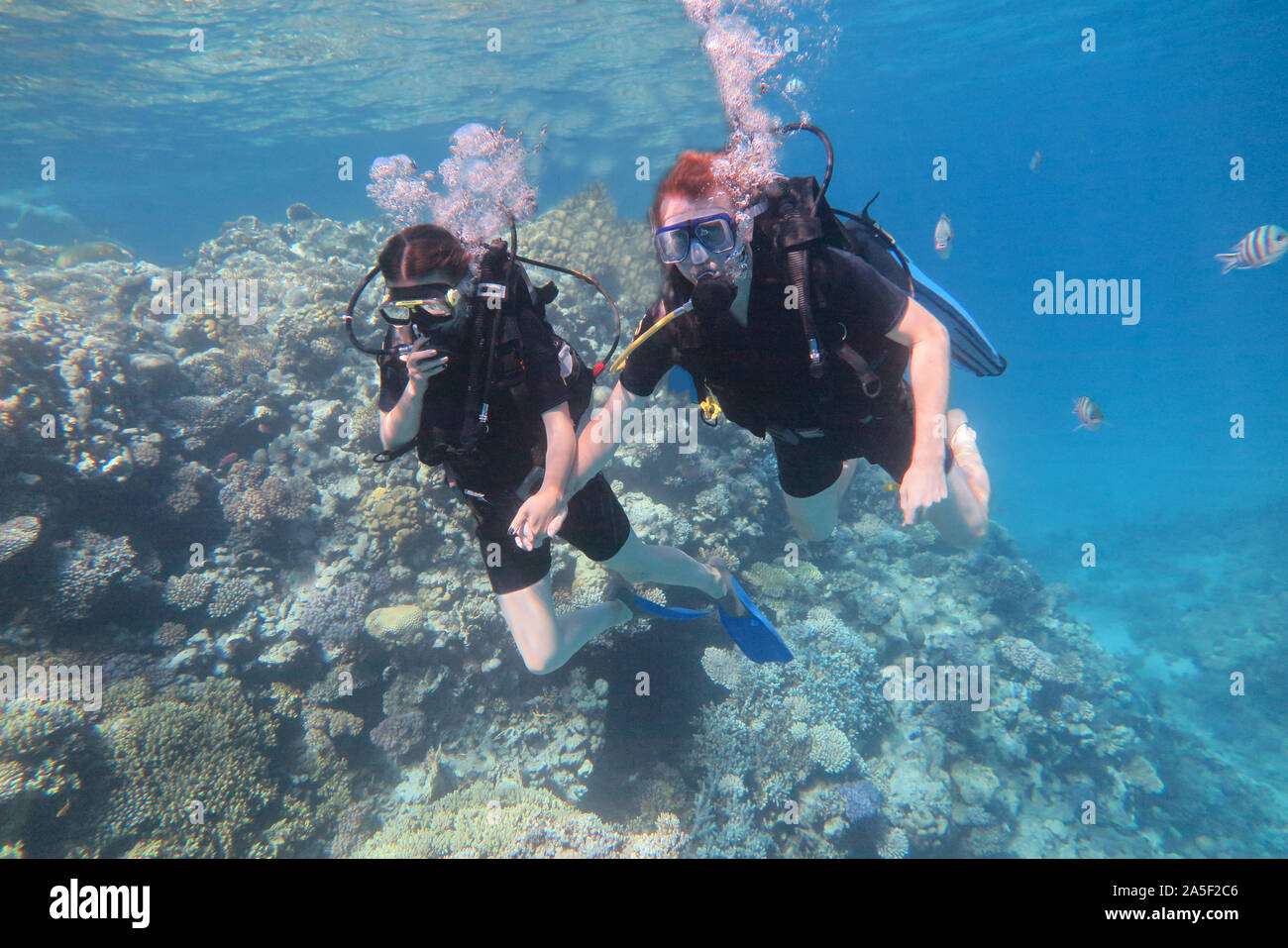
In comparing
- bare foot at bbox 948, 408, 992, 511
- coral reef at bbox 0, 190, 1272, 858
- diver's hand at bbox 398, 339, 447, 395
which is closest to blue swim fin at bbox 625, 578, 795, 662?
coral reef at bbox 0, 190, 1272, 858

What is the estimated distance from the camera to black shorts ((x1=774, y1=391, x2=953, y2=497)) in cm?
351

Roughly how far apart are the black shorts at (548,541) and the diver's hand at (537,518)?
0.87 metres

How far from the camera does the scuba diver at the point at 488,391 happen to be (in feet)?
9.30

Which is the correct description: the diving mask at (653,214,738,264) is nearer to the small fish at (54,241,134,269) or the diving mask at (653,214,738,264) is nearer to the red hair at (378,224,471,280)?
the red hair at (378,224,471,280)

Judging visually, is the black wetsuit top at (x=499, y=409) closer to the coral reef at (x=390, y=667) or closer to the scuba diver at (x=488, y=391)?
the scuba diver at (x=488, y=391)

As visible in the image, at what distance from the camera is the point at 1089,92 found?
43.0 meters

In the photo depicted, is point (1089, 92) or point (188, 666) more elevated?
point (1089, 92)

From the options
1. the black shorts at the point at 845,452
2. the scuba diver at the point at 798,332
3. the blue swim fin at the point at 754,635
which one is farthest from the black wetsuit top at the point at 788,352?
the blue swim fin at the point at 754,635

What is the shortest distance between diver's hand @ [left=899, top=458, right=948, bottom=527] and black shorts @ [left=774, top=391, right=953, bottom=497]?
0.47m

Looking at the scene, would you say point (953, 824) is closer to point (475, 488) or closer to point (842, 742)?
point (842, 742)
